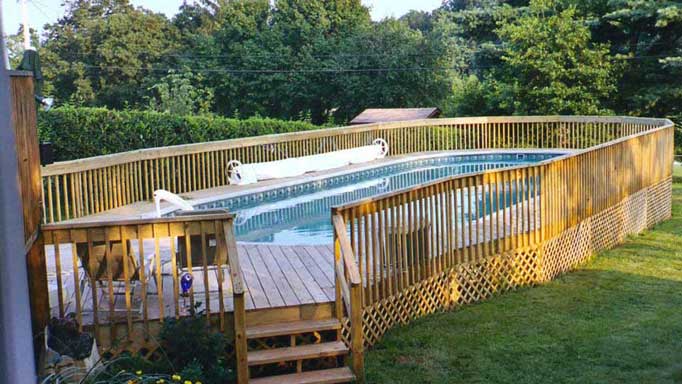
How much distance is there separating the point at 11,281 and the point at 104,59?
40.4 m

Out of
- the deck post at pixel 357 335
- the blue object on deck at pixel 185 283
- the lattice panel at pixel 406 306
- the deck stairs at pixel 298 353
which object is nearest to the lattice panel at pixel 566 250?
the lattice panel at pixel 406 306

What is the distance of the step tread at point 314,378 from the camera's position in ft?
19.6

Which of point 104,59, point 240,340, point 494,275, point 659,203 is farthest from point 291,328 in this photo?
point 104,59

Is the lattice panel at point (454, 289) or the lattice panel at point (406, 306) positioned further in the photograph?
the lattice panel at point (454, 289)

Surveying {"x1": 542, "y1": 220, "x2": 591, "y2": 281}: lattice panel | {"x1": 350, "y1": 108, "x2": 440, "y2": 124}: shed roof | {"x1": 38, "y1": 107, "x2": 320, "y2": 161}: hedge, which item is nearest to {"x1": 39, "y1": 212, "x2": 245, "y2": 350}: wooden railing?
{"x1": 542, "y1": 220, "x2": 591, "y2": 281}: lattice panel

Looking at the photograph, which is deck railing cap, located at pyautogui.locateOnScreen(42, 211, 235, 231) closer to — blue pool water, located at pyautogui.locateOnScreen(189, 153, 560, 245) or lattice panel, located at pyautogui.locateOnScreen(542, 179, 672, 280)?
lattice panel, located at pyautogui.locateOnScreen(542, 179, 672, 280)

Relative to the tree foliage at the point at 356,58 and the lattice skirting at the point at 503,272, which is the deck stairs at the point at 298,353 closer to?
the lattice skirting at the point at 503,272

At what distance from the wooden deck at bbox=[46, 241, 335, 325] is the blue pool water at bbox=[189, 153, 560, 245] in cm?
299

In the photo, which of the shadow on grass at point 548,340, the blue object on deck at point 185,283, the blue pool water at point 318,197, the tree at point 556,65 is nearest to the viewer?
the shadow on grass at point 548,340

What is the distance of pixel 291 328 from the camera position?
21.1 ft

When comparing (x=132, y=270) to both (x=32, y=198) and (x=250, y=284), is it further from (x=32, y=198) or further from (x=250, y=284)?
(x=250, y=284)

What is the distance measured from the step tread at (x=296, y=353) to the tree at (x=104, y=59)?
34.6 meters

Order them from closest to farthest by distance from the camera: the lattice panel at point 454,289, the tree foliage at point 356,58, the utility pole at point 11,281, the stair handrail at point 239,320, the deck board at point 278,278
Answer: the utility pole at point 11,281 < the stair handrail at point 239,320 < the deck board at point 278,278 < the lattice panel at point 454,289 < the tree foliage at point 356,58

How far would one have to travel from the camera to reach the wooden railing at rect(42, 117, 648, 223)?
11531 millimetres
